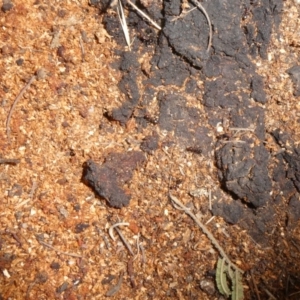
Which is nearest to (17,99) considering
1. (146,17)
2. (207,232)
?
(146,17)

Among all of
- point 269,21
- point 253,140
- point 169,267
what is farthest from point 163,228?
point 269,21

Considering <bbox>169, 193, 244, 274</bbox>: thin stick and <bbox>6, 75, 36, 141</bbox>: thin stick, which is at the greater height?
<bbox>6, 75, 36, 141</bbox>: thin stick

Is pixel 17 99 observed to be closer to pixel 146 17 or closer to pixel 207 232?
pixel 146 17

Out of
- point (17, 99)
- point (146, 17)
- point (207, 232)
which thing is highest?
point (146, 17)

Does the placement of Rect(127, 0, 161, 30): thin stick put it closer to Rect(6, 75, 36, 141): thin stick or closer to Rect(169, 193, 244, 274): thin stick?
Rect(6, 75, 36, 141): thin stick

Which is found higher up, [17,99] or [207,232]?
[17,99]

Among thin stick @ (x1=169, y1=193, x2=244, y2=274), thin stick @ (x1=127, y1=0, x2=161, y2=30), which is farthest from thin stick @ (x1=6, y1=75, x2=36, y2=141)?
thin stick @ (x1=169, y1=193, x2=244, y2=274)

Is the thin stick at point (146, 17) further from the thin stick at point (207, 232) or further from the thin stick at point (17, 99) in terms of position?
the thin stick at point (207, 232)

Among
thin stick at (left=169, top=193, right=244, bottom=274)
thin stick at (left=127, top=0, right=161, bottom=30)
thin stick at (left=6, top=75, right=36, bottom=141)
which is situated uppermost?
thin stick at (left=127, top=0, right=161, bottom=30)

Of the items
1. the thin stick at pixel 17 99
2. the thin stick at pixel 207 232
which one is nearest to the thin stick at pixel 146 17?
the thin stick at pixel 17 99

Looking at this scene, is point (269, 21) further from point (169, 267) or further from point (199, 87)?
point (169, 267)

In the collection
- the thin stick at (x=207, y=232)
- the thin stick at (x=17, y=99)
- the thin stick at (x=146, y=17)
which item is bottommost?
the thin stick at (x=207, y=232)
